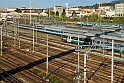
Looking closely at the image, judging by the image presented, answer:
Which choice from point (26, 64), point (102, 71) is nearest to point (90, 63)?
point (102, 71)

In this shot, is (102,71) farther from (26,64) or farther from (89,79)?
(26,64)

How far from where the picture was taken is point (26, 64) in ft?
42.6

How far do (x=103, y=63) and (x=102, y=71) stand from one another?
5.76ft

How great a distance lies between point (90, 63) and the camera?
12938mm

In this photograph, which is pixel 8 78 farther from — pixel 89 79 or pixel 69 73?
pixel 89 79

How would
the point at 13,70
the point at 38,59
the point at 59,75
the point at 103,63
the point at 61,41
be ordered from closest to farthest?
the point at 59,75
the point at 13,70
the point at 103,63
the point at 38,59
the point at 61,41

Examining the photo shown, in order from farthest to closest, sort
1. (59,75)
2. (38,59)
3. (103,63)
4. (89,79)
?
1. (38,59)
2. (103,63)
3. (59,75)
4. (89,79)

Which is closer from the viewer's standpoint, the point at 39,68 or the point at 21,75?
the point at 21,75

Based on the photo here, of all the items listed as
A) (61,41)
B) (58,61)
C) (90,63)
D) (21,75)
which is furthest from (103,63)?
(61,41)

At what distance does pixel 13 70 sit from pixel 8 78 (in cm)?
144

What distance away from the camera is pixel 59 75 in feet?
35.2

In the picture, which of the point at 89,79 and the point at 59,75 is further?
the point at 59,75

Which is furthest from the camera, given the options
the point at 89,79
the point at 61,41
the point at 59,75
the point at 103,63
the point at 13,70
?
the point at 61,41

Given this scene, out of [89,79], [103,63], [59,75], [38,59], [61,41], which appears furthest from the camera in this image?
[61,41]
